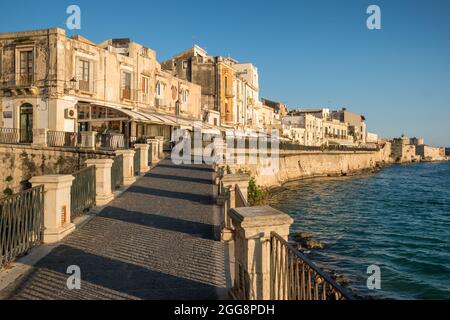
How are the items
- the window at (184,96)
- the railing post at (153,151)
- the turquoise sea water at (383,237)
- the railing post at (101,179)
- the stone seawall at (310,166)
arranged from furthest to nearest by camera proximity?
1. the window at (184,96)
2. the stone seawall at (310,166)
3. the railing post at (153,151)
4. the turquoise sea water at (383,237)
5. the railing post at (101,179)

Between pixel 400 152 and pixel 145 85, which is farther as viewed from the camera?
pixel 400 152

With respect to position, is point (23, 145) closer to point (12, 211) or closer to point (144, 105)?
point (144, 105)

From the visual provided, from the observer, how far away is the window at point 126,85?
30441 mm

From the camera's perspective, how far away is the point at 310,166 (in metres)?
53.7

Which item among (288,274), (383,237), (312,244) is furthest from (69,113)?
(288,274)

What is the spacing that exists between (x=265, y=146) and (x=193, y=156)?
1107 cm

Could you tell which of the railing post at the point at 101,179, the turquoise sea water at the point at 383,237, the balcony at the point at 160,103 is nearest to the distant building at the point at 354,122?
the turquoise sea water at the point at 383,237

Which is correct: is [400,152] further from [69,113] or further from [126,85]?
[69,113]

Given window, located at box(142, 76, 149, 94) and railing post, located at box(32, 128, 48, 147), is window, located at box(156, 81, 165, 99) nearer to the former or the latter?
window, located at box(142, 76, 149, 94)

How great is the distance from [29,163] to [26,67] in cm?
768

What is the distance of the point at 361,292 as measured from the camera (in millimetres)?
12070

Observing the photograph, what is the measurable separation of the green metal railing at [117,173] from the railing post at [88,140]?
730cm

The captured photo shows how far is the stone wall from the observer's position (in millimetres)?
21359

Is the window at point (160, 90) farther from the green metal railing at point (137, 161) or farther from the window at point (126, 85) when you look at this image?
the green metal railing at point (137, 161)
